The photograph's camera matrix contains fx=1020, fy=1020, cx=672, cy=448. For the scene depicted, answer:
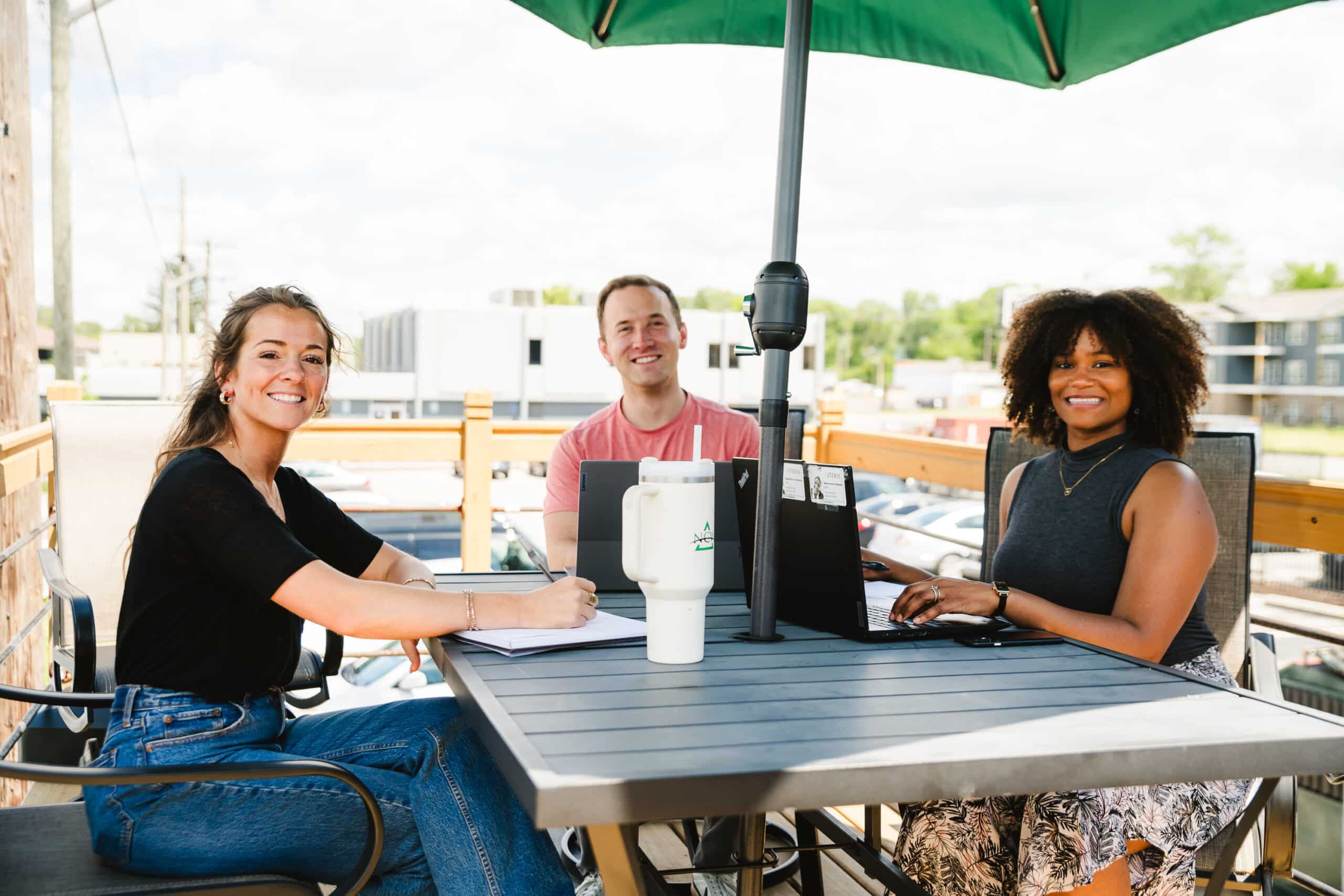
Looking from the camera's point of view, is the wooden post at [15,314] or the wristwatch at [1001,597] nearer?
A: the wristwatch at [1001,597]

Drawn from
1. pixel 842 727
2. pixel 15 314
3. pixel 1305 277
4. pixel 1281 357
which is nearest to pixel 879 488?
pixel 15 314

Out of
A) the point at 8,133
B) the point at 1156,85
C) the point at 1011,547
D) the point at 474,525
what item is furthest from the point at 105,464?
the point at 1156,85

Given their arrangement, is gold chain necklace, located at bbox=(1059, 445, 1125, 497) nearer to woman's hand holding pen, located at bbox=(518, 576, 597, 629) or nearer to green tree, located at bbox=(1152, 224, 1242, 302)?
woman's hand holding pen, located at bbox=(518, 576, 597, 629)

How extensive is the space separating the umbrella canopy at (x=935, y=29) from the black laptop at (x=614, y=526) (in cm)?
100

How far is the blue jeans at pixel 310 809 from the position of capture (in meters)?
1.16

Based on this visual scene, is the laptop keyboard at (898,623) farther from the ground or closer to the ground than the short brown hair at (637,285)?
closer to the ground

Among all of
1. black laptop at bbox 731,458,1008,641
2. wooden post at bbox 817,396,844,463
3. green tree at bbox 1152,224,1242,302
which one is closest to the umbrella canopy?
black laptop at bbox 731,458,1008,641

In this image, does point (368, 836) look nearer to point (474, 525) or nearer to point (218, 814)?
point (218, 814)

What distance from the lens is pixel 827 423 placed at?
13.8 feet

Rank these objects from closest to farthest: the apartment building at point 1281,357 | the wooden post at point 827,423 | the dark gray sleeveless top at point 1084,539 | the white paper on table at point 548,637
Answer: the white paper on table at point 548,637 → the dark gray sleeveless top at point 1084,539 → the wooden post at point 827,423 → the apartment building at point 1281,357

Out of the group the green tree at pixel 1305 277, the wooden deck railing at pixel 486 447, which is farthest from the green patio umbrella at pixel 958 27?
the green tree at pixel 1305 277

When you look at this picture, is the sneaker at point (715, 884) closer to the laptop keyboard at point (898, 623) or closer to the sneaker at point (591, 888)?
the sneaker at point (591, 888)

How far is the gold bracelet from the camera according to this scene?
1314 millimetres

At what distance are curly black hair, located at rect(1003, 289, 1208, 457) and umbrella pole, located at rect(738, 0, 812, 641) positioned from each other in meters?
0.75
